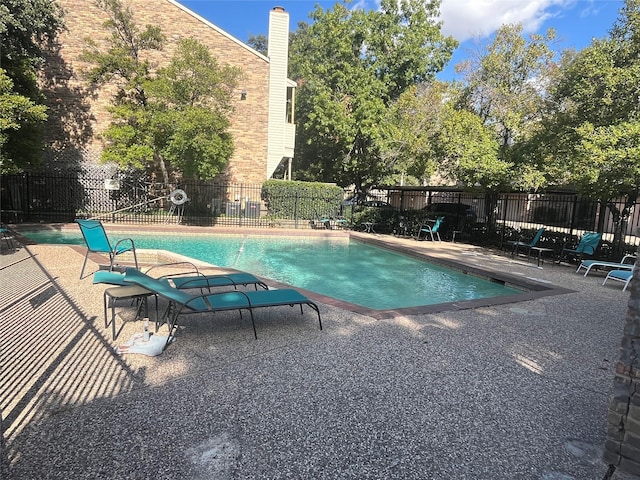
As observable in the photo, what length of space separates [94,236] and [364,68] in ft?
61.8

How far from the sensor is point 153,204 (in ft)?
63.7

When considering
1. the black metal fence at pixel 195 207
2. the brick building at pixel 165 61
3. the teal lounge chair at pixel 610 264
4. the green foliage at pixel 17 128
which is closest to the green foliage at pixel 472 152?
the black metal fence at pixel 195 207

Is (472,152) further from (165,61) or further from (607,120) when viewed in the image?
(165,61)

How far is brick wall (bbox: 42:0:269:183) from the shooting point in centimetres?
1892

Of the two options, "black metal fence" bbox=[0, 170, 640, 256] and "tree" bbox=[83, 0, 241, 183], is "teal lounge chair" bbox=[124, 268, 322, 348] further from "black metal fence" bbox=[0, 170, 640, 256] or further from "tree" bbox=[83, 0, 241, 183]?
"black metal fence" bbox=[0, 170, 640, 256]

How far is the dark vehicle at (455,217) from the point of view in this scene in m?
16.6

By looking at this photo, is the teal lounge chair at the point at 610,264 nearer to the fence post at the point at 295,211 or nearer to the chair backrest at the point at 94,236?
the chair backrest at the point at 94,236

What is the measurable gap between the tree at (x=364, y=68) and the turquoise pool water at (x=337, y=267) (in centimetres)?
743

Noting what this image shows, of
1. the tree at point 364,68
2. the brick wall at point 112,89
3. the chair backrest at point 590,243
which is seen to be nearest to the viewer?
the chair backrest at point 590,243

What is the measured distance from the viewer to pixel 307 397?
3.29 m

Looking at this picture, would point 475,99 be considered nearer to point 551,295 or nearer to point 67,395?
point 551,295

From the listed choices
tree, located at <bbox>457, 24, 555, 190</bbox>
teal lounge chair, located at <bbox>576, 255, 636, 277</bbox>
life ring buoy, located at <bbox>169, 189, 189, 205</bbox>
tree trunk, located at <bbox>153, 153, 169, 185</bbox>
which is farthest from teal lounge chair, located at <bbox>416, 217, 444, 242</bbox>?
tree trunk, located at <bbox>153, 153, 169, 185</bbox>

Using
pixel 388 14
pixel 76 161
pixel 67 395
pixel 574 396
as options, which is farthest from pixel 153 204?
pixel 574 396

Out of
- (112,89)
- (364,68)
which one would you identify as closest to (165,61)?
(112,89)
